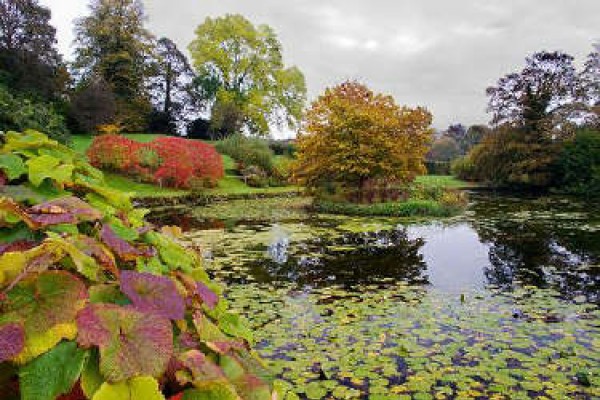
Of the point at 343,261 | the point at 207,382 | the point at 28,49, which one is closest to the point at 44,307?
the point at 207,382

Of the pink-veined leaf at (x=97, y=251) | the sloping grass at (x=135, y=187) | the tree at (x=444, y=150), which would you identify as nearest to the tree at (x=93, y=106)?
the sloping grass at (x=135, y=187)

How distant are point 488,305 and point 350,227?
8.71 meters

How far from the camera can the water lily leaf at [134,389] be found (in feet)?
2.75

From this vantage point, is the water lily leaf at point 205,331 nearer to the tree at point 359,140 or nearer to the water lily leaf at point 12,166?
the water lily leaf at point 12,166

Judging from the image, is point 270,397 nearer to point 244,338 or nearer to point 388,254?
point 244,338

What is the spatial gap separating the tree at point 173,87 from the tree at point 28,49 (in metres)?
14.8

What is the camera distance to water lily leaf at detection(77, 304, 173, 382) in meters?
0.88

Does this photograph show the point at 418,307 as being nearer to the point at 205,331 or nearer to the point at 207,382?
the point at 205,331

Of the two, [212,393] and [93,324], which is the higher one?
[93,324]

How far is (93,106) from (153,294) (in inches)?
1479

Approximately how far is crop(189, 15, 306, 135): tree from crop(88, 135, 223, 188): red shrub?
1664 cm

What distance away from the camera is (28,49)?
104 feet

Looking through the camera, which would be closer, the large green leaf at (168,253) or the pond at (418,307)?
the large green leaf at (168,253)

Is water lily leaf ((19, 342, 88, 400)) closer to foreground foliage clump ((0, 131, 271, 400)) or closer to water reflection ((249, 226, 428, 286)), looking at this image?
foreground foliage clump ((0, 131, 271, 400))
